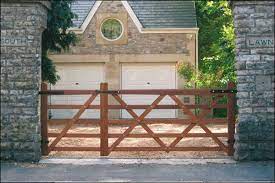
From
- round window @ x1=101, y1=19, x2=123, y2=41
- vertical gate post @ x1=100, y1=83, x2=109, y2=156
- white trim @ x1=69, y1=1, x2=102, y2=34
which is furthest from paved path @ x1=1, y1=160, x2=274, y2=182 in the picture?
round window @ x1=101, y1=19, x2=123, y2=41

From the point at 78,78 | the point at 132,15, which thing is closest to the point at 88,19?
the point at 132,15

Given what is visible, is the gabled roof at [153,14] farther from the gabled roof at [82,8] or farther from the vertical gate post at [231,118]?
the vertical gate post at [231,118]

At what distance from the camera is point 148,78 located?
19906 millimetres

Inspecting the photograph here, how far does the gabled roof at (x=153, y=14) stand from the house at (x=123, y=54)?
0.14 feet

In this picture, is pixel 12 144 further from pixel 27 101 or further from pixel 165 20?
pixel 165 20

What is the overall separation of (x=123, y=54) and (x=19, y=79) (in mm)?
10665

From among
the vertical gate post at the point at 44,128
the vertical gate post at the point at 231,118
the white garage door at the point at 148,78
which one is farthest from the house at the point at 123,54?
the vertical gate post at the point at 231,118

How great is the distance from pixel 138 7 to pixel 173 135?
488 inches

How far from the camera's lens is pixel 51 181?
7.95 meters

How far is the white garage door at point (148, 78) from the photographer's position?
19.9m

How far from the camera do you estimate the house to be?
65.4ft

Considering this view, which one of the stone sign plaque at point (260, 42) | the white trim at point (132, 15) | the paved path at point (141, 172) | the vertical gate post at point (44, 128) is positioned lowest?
the paved path at point (141, 172)

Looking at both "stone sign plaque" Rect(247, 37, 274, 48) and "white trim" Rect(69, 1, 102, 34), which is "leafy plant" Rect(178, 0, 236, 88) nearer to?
"white trim" Rect(69, 1, 102, 34)

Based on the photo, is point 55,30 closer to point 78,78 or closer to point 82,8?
point 78,78
